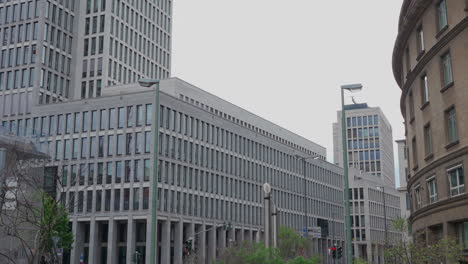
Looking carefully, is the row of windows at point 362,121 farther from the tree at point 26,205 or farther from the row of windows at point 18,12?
the tree at point 26,205

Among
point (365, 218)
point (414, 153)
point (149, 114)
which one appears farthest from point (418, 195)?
point (365, 218)

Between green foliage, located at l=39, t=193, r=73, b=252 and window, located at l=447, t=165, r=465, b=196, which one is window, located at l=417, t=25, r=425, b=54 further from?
green foliage, located at l=39, t=193, r=73, b=252

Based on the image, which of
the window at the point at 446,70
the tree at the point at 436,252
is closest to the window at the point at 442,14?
the window at the point at 446,70

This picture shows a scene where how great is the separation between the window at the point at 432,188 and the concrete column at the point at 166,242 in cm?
4786

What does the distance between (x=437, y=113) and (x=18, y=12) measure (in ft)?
279

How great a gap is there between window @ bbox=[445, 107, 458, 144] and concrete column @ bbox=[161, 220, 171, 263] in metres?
51.4

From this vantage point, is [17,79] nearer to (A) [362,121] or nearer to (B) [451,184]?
(B) [451,184]

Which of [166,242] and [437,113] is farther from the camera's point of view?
[166,242]

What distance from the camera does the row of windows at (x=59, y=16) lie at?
100 m

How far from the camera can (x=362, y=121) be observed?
172750 millimetres

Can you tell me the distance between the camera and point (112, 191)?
7812 centimetres

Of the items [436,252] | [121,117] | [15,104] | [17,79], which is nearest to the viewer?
[436,252]

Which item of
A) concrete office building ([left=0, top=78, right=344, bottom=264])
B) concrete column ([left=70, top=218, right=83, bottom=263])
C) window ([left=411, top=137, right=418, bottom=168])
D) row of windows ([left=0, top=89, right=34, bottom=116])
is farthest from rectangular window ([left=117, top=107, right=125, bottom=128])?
window ([left=411, top=137, right=418, bottom=168])

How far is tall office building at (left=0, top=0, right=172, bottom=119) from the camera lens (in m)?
96.7
